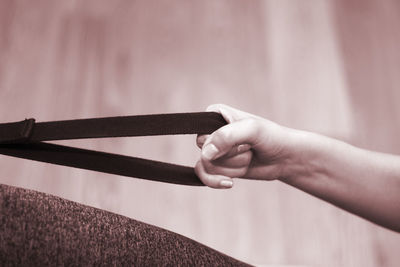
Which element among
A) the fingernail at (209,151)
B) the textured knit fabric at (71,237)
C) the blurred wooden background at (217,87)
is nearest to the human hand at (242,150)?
the fingernail at (209,151)

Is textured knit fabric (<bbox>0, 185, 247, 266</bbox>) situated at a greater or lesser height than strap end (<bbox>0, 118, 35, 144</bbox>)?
lesser

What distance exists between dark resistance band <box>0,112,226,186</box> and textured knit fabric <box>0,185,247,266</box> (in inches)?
2.9

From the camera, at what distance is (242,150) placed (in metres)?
0.37

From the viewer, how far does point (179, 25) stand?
2.73 ft

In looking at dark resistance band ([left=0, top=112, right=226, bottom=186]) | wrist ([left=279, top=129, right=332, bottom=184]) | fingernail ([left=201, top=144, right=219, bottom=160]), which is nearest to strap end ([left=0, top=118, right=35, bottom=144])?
dark resistance band ([left=0, top=112, right=226, bottom=186])

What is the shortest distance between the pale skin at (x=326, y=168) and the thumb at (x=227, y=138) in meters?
0.04

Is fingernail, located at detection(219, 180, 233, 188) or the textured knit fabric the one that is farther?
fingernail, located at detection(219, 180, 233, 188)

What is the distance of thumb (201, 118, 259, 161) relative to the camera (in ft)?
1.04

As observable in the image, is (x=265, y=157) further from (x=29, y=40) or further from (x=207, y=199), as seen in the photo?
(x=29, y=40)

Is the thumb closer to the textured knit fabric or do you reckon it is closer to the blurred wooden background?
the textured knit fabric

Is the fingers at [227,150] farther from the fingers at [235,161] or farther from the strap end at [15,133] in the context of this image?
the strap end at [15,133]

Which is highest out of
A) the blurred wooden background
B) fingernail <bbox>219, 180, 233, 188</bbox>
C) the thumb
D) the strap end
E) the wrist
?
the blurred wooden background

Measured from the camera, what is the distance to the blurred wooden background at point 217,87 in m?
0.67

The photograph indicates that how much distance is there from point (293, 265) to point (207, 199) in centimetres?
20
